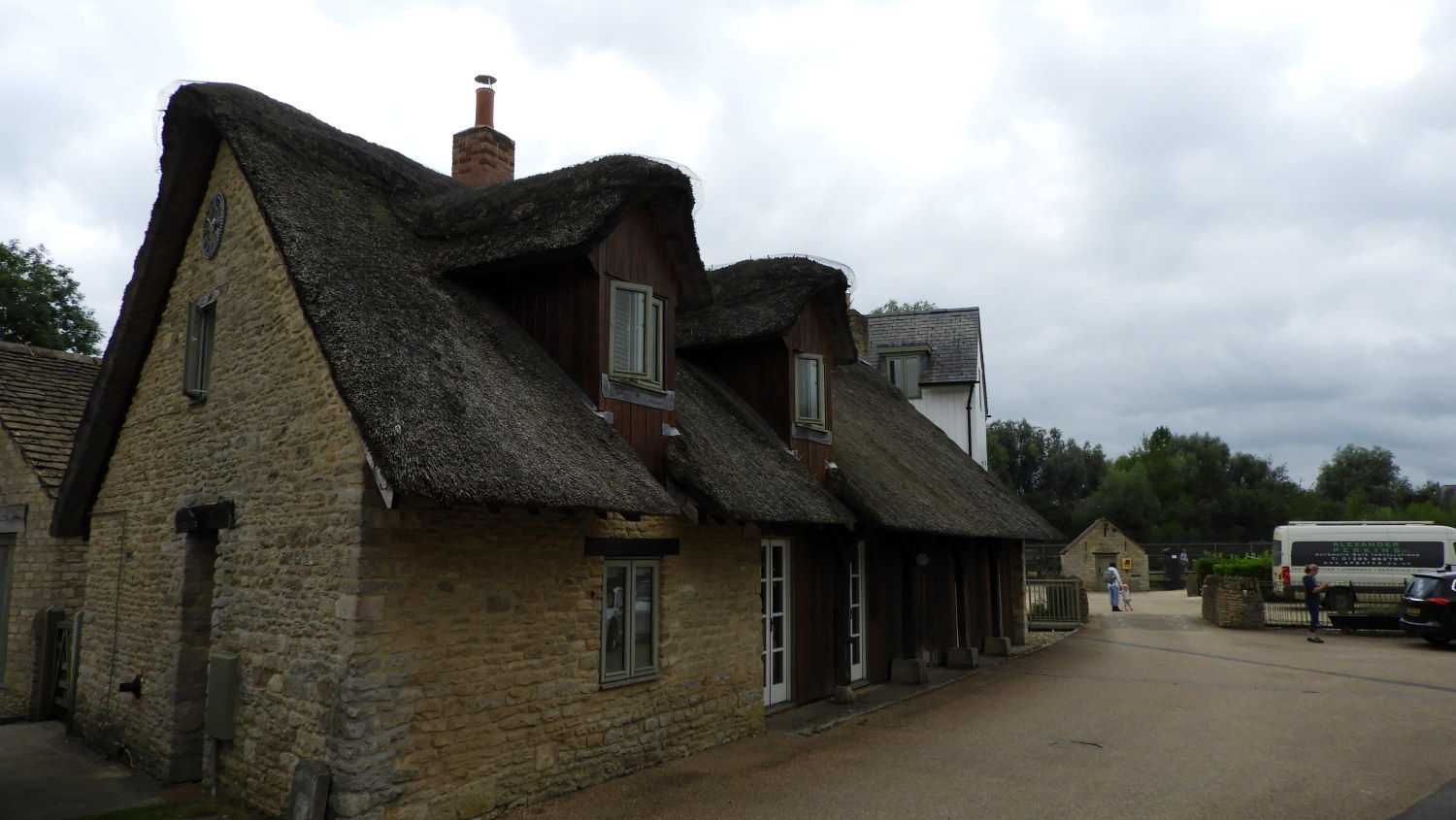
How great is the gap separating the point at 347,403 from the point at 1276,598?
2502 cm

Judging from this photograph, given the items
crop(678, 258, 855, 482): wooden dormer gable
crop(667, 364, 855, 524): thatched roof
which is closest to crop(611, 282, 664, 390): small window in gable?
crop(667, 364, 855, 524): thatched roof

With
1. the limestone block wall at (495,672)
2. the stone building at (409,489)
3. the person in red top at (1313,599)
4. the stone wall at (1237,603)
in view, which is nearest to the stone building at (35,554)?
the stone building at (409,489)

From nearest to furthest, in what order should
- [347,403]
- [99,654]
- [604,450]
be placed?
[347,403]
[604,450]
[99,654]

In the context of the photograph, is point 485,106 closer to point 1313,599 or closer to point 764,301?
point 764,301

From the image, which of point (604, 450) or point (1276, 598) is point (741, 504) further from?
point (1276, 598)

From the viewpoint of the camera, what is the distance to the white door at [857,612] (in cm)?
1342

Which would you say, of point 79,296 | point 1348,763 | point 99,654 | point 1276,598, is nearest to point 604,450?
point 99,654

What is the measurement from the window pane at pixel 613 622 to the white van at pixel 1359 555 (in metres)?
20.5

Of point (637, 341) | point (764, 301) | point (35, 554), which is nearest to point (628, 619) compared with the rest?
point (637, 341)

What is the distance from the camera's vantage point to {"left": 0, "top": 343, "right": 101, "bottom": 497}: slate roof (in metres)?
11.9

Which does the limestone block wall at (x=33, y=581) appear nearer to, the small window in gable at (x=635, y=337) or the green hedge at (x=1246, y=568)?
the small window in gable at (x=635, y=337)

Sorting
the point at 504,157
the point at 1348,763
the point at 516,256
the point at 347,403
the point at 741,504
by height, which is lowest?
the point at 1348,763

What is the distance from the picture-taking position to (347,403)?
643 centimetres

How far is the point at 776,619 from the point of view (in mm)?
11547
